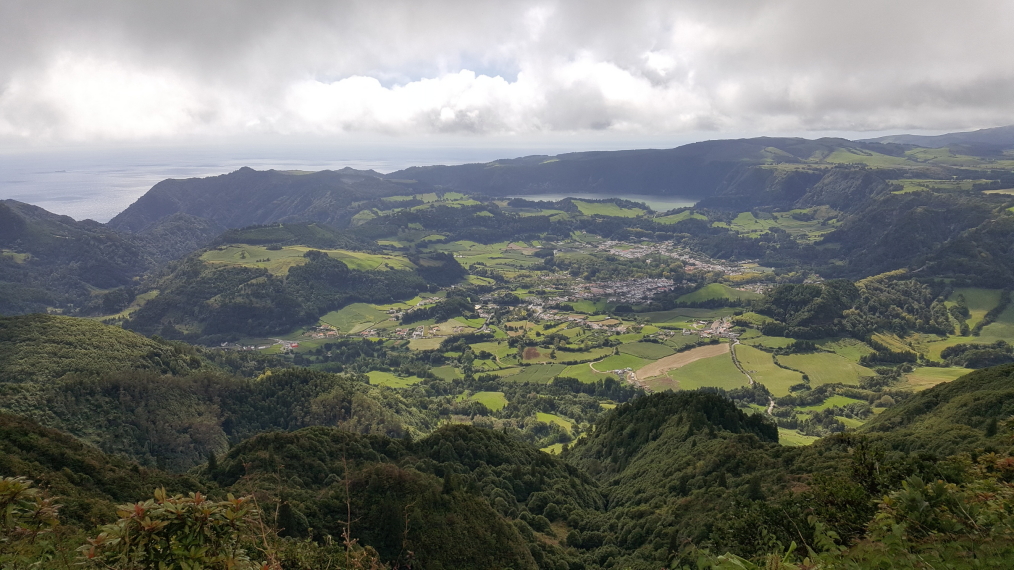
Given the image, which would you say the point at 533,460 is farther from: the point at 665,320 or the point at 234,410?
the point at 665,320

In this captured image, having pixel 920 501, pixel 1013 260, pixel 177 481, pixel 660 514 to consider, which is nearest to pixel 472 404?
pixel 660 514

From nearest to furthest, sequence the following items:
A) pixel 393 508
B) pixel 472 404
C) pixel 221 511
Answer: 1. pixel 221 511
2. pixel 393 508
3. pixel 472 404

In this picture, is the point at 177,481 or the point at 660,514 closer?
the point at 177,481

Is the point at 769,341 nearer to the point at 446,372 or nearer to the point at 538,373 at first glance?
the point at 538,373

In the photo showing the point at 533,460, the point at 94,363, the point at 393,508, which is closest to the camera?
the point at 393,508

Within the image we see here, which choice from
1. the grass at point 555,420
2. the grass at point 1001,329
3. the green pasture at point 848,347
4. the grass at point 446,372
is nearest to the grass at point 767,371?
the green pasture at point 848,347

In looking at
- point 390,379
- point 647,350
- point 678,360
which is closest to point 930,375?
point 678,360

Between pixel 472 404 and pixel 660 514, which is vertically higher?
pixel 660 514
